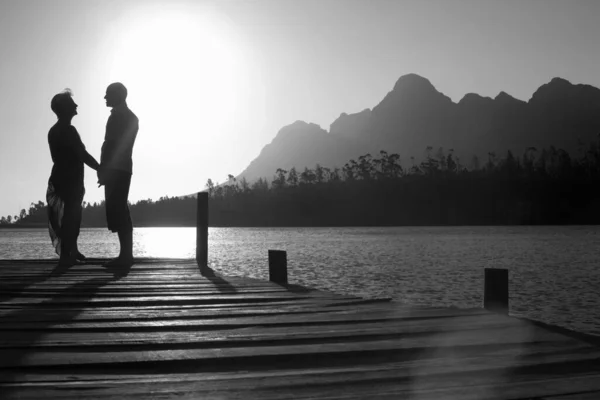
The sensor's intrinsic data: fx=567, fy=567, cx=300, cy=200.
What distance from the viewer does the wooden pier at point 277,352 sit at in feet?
8.70

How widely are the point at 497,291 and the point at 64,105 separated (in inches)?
274

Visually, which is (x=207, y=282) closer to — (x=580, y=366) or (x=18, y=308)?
(x=18, y=308)

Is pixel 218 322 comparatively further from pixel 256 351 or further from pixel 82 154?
pixel 82 154

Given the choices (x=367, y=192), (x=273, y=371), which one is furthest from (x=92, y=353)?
(x=367, y=192)

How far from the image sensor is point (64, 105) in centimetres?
891

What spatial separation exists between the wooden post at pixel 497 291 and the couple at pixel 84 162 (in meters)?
5.51

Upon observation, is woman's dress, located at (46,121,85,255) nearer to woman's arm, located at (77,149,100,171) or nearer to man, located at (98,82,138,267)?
woman's arm, located at (77,149,100,171)

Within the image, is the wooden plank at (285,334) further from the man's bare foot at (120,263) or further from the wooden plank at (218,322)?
the man's bare foot at (120,263)

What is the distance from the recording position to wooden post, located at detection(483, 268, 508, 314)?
720 cm

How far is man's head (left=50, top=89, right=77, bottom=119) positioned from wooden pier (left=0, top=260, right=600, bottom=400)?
394 cm

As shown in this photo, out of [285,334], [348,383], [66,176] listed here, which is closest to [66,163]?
[66,176]

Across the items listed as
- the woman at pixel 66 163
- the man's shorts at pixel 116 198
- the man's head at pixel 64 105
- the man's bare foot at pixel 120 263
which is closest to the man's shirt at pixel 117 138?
the man's shorts at pixel 116 198

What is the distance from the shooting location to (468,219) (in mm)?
198250

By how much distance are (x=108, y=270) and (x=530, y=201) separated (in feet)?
660
